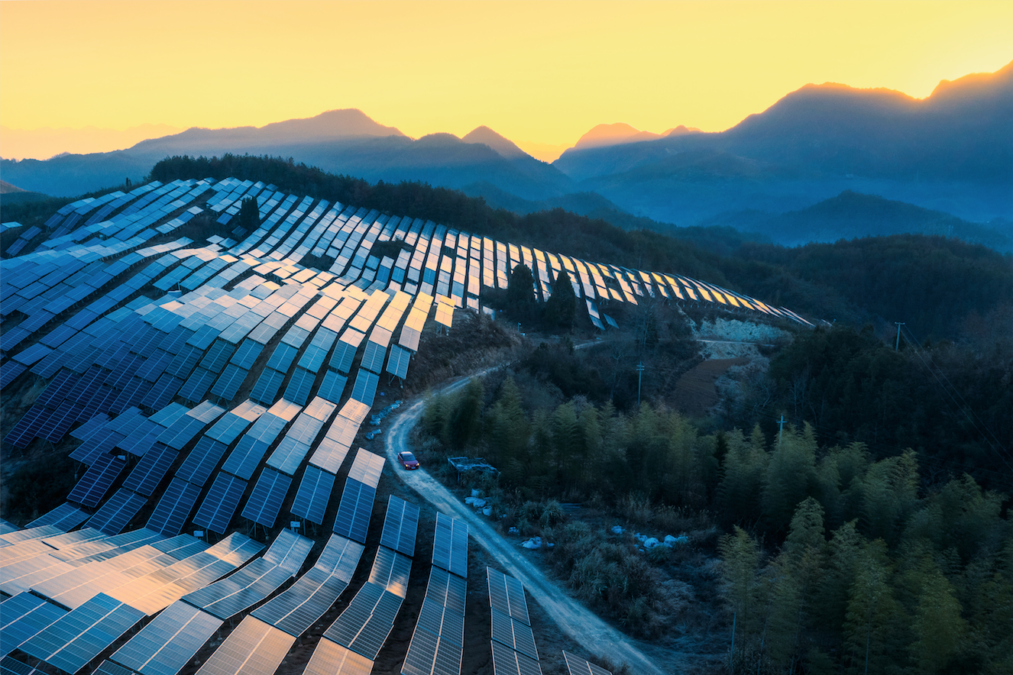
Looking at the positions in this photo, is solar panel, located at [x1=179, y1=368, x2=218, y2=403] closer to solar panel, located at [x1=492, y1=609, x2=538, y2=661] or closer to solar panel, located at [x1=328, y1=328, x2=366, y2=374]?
solar panel, located at [x1=328, y1=328, x2=366, y2=374]

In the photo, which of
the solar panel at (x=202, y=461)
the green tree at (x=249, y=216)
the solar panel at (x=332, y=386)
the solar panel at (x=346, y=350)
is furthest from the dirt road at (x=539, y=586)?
the green tree at (x=249, y=216)

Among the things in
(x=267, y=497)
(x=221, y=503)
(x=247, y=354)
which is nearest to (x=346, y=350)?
(x=247, y=354)

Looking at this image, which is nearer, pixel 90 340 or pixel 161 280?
pixel 90 340

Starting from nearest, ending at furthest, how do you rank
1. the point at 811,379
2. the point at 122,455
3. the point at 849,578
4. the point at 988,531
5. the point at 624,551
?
the point at 849,578 < the point at 988,531 < the point at 624,551 < the point at 122,455 < the point at 811,379

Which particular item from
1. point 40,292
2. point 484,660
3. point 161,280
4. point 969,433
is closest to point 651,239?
point 969,433

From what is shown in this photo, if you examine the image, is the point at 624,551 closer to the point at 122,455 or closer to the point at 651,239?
the point at 122,455

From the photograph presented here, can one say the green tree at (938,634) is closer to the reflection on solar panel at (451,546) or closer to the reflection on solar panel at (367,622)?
the reflection on solar panel at (367,622)
